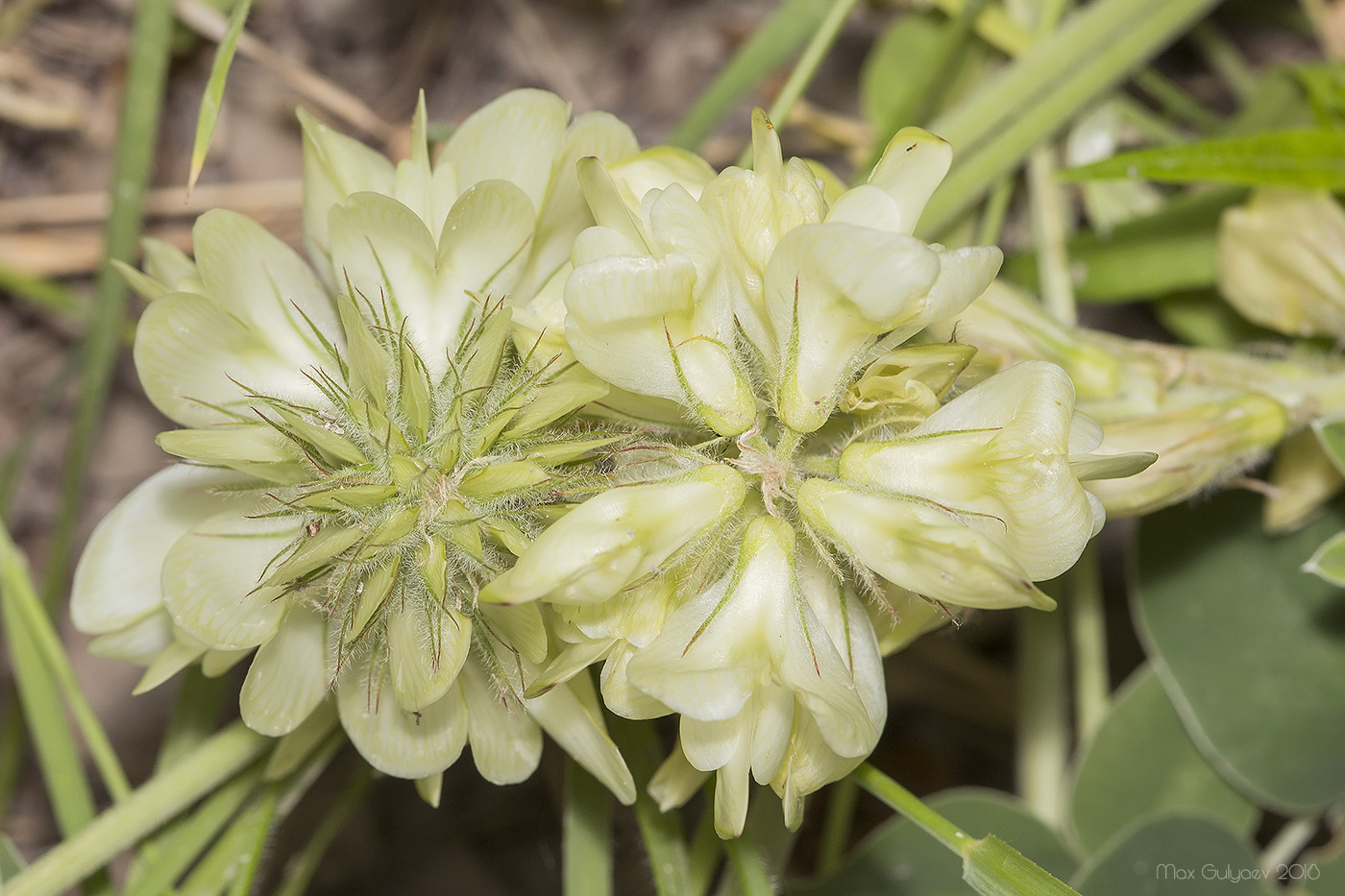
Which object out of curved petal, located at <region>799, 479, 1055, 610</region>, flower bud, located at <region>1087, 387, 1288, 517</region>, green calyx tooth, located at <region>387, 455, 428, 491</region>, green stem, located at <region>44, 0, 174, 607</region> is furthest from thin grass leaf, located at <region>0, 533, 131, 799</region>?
flower bud, located at <region>1087, 387, 1288, 517</region>

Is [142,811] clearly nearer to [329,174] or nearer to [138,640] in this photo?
[138,640]

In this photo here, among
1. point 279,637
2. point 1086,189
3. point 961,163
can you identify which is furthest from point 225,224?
point 1086,189

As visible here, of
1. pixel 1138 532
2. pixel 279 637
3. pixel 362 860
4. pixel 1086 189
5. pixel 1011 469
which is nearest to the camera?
pixel 1011 469

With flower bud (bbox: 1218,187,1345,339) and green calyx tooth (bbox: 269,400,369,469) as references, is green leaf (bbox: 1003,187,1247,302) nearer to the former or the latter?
flower bud (bbox: 1218,187,1345,339)

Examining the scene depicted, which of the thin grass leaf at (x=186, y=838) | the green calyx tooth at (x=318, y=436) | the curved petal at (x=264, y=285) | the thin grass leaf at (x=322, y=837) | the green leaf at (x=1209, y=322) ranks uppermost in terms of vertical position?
the curved petal at (x=264, y=285)

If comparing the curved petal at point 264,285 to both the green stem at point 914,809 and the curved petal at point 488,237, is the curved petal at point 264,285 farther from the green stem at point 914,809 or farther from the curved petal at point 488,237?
the green stem at point 914,809

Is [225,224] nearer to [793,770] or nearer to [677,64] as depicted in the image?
[793,770]

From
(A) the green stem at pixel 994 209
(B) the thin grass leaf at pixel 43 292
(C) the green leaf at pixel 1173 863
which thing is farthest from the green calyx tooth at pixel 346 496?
(B) the thin grass leaf at pixel 43 292
